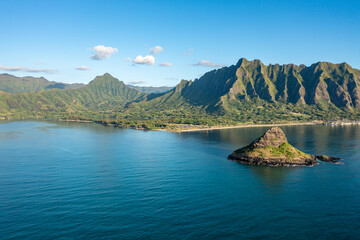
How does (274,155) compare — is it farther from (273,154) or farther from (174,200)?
(174,200)

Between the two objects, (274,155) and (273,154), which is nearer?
(274,155)

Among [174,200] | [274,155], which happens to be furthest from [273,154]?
[174,200]

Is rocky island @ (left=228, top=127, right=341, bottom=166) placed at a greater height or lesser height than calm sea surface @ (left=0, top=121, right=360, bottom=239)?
greater

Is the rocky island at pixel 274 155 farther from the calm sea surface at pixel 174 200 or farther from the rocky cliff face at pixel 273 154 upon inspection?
the calm sea surface at pixel 174 200

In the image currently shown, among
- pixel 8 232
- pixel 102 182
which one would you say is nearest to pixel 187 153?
pixel 102 182

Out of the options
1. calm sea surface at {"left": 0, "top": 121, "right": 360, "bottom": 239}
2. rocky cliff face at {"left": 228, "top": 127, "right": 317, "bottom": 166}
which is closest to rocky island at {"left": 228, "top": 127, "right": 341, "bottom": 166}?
rocky cliff face at {"left": 228, "top": 127, "right": 317, "bottom": 166}

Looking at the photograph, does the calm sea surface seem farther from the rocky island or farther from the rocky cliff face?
the rocky cliff face
